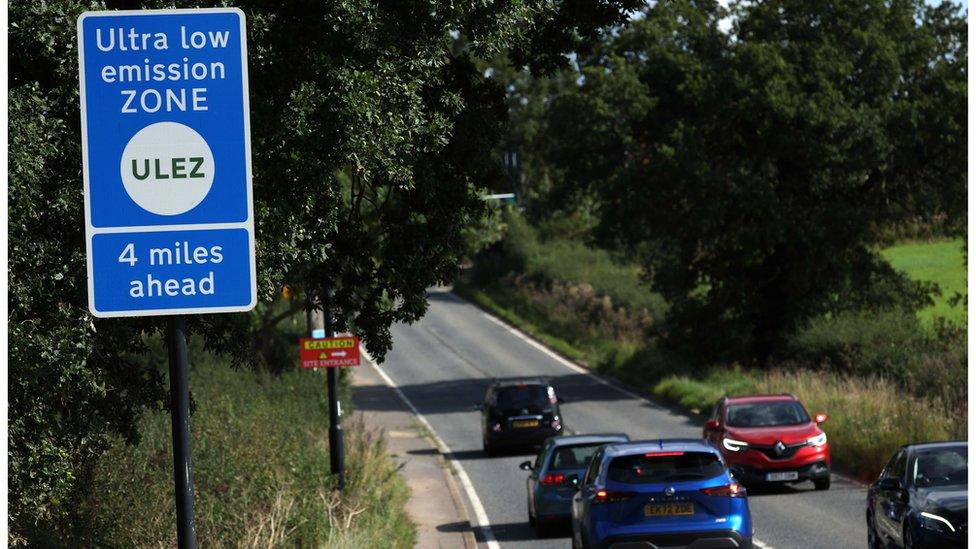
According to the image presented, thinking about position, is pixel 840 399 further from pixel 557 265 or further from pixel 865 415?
pixel 557 265

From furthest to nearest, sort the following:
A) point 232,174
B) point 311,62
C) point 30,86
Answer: point 311,62 < point 30,86 < point 232,174

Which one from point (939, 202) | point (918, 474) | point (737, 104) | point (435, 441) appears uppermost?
point (737, 104)

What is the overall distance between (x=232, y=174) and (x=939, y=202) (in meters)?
40.5

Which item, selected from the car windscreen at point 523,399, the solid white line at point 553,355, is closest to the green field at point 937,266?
the solid white line at point 553,355

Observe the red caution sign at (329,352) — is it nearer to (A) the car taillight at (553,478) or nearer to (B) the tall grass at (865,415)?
(A) the car taillight at (553,478)

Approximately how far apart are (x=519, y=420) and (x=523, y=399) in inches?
25.6

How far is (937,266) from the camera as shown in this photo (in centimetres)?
6234

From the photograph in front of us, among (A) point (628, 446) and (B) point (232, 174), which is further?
(A) point (628, 446)

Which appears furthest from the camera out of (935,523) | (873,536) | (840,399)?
(840,399)

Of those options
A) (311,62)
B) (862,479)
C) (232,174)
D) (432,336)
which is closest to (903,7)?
(862,479)

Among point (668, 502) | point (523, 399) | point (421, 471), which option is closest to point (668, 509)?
point (668, 502)

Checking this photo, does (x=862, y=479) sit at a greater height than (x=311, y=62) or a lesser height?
lesser

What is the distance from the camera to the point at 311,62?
40.0 ft

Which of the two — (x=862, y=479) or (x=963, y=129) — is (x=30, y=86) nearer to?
(x=862, y=479)
